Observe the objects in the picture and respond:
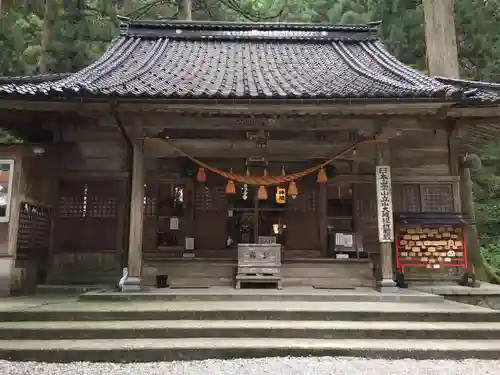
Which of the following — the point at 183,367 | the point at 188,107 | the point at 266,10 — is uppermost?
the point at 266,10

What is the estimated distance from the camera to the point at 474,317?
659 centimetres

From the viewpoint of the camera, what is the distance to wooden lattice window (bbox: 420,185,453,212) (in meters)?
10.1

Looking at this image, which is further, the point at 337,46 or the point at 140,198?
the point at 337,46

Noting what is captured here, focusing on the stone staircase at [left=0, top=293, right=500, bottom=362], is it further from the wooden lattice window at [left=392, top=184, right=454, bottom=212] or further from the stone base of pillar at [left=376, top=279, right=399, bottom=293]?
the wooden lattice window at [left=392, top=184, right=454, bottom=212]

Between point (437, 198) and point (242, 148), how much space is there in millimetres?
5133

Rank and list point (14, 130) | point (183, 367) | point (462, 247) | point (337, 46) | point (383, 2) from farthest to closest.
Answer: point (383, 2), point (337, 46), point (14, 130), point (462, 247), point (183, 367)

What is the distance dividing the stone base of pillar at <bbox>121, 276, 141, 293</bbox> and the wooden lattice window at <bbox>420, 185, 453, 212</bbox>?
695 centimetres

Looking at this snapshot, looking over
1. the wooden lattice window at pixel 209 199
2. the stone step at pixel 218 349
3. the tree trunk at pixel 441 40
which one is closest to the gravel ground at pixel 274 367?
the stone step at pixel 218 349

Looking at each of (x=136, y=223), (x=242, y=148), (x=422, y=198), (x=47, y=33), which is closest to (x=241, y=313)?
(x=136, y=223)

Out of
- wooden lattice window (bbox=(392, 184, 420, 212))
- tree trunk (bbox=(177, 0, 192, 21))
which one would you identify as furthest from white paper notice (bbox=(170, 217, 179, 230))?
tree trunk (bbox=(177, 0, 192, 21))

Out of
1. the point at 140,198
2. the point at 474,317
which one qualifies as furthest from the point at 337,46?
the point at 474,317

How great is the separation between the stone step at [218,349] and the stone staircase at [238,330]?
→ 1 cm

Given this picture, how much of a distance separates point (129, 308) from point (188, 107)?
375 cm

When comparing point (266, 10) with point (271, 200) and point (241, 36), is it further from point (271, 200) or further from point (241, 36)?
point (271, 200)
